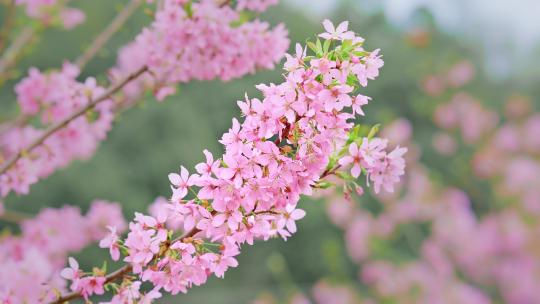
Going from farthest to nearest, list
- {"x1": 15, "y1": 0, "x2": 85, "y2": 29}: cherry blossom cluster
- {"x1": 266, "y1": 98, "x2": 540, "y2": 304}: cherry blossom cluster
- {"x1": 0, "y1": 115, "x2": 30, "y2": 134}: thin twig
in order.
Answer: {"x1": 266, "y1": 98, "x2": 540, "y2": 304}: cherry blossom cluster, {"x1": 15, "y1": 0, "x2": 85, "y2": 29}: cherry blossom cluster, {"x1": 0, "y1": 115, "x2": 30, "y2": 134}: thin twig

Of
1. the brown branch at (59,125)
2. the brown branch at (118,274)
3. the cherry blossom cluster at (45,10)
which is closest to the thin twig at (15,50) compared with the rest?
the cherry blossom cluster at (45,10)

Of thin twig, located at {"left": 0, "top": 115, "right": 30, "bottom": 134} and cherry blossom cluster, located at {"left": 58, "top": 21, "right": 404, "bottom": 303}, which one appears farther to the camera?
thin twig, located at {"left": 0, "top": 115, "right": 30, "bottom": 134}

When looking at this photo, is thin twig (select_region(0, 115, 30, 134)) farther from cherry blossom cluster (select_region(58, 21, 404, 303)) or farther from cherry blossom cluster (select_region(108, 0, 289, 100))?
cherry blossom cluster (select_region(58, 21, 404, 303))

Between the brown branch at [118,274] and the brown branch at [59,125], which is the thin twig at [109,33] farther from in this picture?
the brown branch at [118,274]

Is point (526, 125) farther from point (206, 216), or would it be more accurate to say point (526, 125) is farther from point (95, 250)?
point (206, 216)

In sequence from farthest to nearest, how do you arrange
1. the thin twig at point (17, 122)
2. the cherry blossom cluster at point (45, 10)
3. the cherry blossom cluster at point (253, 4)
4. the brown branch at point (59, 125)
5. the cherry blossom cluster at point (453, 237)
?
the cherry blossom cluster at point (453, 237)
the cherry blossom cluster at point (45, 10)
the thin twig at point (17, 122)
the cherry blossom cluster at point (253, 4)
the brown branch at point (59, 125)

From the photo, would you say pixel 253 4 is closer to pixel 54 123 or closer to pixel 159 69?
pixel 159 69

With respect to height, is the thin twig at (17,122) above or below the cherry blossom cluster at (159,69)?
above

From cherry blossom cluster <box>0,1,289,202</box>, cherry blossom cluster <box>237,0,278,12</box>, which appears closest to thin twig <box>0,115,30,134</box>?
cherry blossom cluster <box>0,1,289,202</box>
